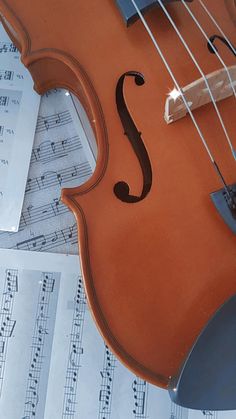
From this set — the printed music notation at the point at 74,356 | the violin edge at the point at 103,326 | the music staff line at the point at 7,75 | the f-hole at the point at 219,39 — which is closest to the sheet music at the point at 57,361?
the printed music notation at the point at 74,356

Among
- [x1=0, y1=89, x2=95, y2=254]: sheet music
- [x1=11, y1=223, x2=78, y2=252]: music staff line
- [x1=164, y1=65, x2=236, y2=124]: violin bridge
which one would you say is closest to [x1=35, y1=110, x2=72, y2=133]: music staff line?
[x1=0, y1=89, x2=95, y2=254]: sheet music

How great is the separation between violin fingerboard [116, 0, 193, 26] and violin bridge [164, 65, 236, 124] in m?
0.14

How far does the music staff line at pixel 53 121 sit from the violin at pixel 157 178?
0.48 ft

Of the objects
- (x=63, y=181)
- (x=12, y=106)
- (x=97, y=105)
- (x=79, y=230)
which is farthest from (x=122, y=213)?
(x=12, y=106)

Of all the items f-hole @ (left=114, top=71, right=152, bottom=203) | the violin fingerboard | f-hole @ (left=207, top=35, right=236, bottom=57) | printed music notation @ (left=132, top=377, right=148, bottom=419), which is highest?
the violin fingerboard

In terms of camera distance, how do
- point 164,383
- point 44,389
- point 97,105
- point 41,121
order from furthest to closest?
point 41,121 < point 44,389 < point 97,105 < point 164,383

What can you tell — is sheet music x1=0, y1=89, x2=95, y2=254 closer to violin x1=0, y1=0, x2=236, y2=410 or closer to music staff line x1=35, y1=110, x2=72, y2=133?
music staff line x1=35, y1=110, x2=72, y2=133

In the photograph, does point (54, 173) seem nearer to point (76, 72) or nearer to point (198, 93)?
point (76, 72)

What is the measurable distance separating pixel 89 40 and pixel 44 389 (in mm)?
591

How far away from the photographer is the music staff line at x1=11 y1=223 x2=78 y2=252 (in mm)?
938

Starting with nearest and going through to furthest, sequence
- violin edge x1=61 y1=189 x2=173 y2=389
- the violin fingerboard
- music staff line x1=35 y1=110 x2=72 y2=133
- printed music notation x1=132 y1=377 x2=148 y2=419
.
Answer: violin edge x1=61 y1=189 x2=173 y2=389 → the violin fingerboard → printed music notation x1=132 y1=377 x2=148 y2=419 → music staff line x1=35 y1=110 x2=72 y2=133

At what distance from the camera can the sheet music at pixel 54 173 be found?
3.10ft

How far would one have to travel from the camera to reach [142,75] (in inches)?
31.2

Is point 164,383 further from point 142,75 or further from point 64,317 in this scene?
point 142,75
